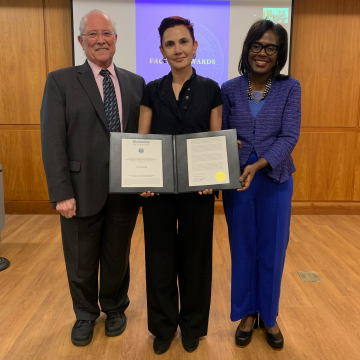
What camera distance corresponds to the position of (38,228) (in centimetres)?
373

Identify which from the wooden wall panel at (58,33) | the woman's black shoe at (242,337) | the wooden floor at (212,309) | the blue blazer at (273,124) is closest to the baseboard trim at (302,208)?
the wooden floor at (212,309)

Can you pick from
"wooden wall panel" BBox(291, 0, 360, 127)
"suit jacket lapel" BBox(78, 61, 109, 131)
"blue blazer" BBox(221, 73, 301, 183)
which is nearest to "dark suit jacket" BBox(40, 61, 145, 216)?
"suit jacket lapel" BBox(78, 61, 109, 131)

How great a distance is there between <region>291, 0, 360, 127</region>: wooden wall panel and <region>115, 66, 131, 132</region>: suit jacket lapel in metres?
2.73

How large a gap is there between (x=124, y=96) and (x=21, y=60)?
270 cm

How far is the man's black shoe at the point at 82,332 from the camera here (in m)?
1.91

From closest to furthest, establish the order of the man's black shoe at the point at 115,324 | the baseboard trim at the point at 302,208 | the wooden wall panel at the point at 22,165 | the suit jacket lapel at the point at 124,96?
the suit jacket lapel at the point at 124,96
the man's black shoe at the point at 115,324
the wooden wall panel at the point at 22,165
the baseboard trim at the point at 302,208

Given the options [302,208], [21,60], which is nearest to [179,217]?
[302,208]

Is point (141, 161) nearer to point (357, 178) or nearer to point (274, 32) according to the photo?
point (274, 32)

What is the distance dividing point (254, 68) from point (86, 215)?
111cm

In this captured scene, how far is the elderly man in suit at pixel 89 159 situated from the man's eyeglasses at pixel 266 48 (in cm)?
67

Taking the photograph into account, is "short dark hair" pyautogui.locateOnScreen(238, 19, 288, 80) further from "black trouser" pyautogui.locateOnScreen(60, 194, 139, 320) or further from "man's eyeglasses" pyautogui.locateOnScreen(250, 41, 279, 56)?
"black trouser" pyautogui.locateOnScreen(60, 194, 139, 320)

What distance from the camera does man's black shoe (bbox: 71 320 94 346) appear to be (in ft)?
6.27

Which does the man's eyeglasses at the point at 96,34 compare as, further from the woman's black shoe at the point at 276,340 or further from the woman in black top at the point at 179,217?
the woman's black shoe at the point at 276,340

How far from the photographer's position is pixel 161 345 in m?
1.84
